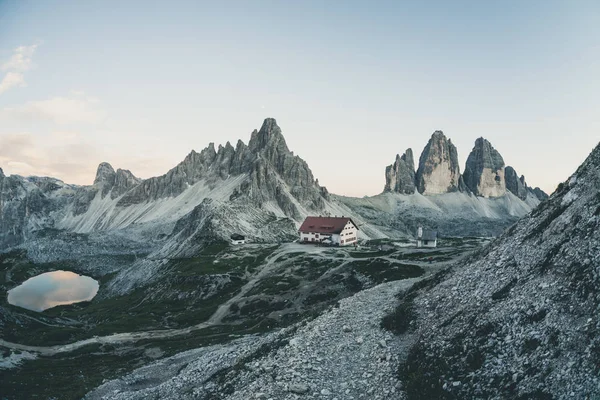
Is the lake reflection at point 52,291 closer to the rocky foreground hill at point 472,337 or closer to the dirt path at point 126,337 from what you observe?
the dirt path at point 126,337

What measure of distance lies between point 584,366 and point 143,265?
143 m

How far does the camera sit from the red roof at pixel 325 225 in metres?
128

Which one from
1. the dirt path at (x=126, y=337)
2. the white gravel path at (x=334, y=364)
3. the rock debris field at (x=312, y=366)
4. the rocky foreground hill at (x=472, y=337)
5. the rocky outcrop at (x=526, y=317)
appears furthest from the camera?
the dirt path at (x=126, y=337)

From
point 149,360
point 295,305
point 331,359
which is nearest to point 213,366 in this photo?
point 331,359

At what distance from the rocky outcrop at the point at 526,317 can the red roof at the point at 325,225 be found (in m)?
94.6

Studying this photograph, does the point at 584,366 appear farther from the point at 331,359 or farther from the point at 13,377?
the point at 13,377

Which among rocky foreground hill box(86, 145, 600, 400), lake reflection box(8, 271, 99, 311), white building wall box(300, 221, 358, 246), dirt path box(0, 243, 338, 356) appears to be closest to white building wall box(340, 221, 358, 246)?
white building wall box(300, 221, 358, 246)

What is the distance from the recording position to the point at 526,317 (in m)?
22.3

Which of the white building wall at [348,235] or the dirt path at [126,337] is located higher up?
the white building wall at [348,235]

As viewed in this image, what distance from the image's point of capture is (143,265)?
140 meters

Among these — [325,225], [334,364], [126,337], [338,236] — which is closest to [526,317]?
[334,364]

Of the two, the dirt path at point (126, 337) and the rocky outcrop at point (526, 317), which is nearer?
the rocky outcrop at point (526, 317)

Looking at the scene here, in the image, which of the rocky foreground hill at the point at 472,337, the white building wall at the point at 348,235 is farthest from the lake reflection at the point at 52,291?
the rocky foreground hill at the point at 472,337

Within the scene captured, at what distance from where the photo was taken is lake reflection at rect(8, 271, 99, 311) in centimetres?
12988
